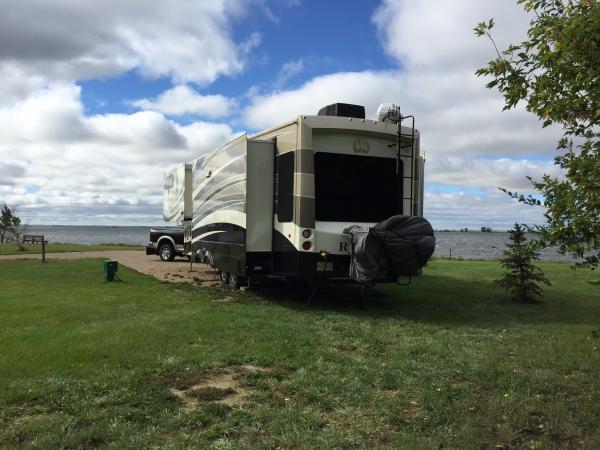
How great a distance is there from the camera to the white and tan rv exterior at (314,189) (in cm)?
900

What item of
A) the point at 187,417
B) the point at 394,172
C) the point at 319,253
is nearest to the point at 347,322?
the point at 319,253

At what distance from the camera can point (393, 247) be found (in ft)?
27.7

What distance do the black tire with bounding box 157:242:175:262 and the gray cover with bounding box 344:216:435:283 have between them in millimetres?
14089

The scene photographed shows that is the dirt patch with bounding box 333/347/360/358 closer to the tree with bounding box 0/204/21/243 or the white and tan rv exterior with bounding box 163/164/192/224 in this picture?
the white and tan rv exterior with bounding box 163/164/192/224

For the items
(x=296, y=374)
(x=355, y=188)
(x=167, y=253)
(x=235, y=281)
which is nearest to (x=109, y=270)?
(x=235, y=281)

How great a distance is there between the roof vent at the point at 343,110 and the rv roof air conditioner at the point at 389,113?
0.33 m

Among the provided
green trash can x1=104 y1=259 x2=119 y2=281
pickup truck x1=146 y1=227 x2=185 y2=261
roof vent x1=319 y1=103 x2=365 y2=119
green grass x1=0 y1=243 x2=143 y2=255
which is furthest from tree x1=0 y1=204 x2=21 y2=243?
roof vent x1=319 y1=103 x2=365 y2=119

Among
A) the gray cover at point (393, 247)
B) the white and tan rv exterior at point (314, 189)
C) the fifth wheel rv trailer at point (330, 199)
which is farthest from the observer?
the white and tan rv exterior at point (314, 189)

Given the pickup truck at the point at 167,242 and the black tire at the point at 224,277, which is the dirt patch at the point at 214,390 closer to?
the black tire at the point at 224,277

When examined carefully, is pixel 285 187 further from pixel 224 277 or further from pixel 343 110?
pixel 224 277

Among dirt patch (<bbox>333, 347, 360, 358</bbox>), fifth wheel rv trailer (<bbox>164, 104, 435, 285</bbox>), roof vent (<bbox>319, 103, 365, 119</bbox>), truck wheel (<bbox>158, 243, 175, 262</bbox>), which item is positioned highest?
roof vent (<bbox>319, 103, 365, 119</bbox>)

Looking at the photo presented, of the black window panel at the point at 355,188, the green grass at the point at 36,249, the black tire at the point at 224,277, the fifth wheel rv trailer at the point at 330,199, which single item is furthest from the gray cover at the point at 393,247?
the green grass at the point at 36,249

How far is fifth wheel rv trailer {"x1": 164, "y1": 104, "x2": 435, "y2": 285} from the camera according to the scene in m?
8.52

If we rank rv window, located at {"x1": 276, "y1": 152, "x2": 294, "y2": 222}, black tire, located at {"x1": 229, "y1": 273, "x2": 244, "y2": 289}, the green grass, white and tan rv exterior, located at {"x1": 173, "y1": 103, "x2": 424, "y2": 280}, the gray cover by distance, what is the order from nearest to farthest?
the gray cover, white and tan rv exterior, located at {"x1": 173, "y1": 103, "x2": 424, "y2": 280}, rv window, located at {"x1": 276, "y1": 152, "x2": 294, "y2": 222}, black tire, located at {"x1": 229, "y1": 273, "x2": 244, "y2": 289}, the green grass
